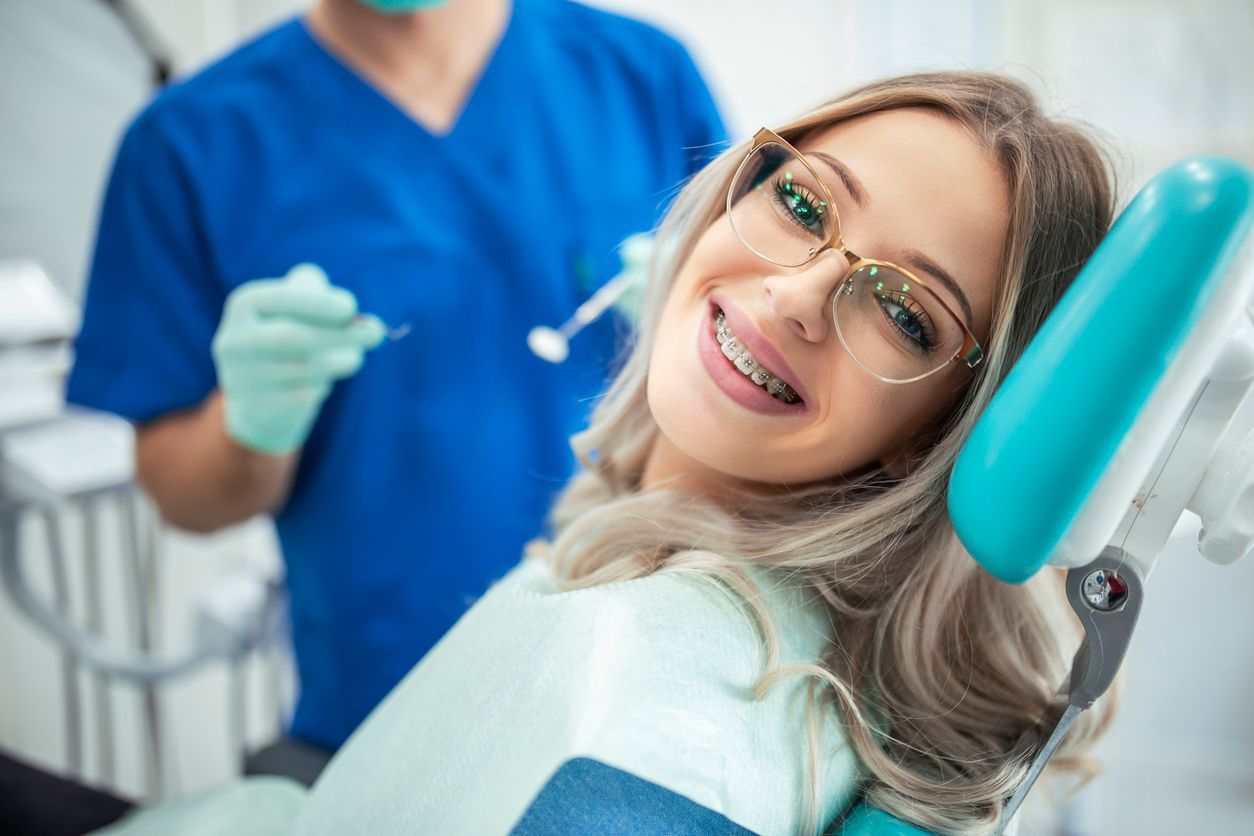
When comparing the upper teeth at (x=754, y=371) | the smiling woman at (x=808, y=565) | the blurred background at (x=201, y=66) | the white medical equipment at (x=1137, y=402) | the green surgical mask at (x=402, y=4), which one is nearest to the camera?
the white medical equipment at (x=1137, y=402)

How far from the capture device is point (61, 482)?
1271mm

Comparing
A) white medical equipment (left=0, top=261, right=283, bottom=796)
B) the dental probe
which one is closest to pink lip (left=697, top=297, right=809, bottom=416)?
the dental probe

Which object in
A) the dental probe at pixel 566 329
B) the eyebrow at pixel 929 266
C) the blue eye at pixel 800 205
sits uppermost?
the blue eye at pixel 800 205

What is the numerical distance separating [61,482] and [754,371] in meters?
1.06

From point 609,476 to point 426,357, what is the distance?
0.27 metres

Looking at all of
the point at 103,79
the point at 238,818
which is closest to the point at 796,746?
the point at 238,818

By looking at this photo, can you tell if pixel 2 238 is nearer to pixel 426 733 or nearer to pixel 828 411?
pixel 426 733

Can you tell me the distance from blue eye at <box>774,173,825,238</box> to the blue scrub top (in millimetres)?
323

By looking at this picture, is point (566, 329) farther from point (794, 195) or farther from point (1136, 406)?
point (1136, 406)

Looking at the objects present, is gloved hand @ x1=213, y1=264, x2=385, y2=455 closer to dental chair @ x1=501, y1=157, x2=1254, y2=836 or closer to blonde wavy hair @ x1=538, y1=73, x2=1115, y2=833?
blonde wavy hair @ x1=538, y1=73, x2=1115, y2=833

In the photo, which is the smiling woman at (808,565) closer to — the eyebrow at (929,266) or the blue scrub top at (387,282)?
the eyebrow at (929,266)

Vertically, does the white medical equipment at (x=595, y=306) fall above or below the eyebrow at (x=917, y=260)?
below

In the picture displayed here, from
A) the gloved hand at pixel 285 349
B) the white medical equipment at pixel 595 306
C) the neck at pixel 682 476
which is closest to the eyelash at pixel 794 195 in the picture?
the neck at pixel 682 476

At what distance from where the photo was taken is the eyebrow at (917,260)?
0.58 meters
